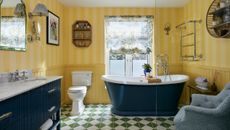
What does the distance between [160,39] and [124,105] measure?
74.1 inches

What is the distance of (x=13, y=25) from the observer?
2.46 meters

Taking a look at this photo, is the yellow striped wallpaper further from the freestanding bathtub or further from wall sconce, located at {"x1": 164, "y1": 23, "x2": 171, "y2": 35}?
the freestanding bathtub

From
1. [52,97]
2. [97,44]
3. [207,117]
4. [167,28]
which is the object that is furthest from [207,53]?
[52,97]

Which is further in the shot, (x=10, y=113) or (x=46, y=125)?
(x=46, y=125)

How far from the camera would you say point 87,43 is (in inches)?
185

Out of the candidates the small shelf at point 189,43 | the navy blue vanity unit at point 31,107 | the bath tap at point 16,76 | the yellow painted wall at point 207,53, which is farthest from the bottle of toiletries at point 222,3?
the bath tap at point 16,76

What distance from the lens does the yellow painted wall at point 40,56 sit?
7.91ft

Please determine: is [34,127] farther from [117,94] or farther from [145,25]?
[145,25]

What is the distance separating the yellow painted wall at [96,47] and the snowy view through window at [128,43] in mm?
149

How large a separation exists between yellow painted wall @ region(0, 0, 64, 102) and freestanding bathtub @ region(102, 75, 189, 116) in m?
1.25

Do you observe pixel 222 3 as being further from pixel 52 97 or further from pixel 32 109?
pixel 32 109

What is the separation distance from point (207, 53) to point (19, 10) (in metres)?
3.19

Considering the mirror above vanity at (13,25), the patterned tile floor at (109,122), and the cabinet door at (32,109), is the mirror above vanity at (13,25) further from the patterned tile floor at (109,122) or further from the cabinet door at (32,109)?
the patterned tile floor at (109,122)

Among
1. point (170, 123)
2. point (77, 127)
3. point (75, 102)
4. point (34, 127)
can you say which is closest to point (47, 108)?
point (34, 127)
